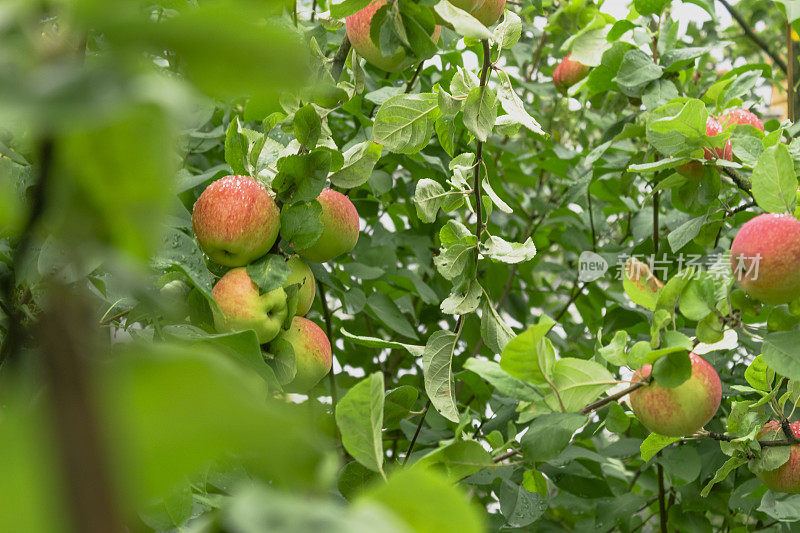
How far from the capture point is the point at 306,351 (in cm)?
61

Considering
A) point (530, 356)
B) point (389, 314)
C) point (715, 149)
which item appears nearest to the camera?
point (530, 356)

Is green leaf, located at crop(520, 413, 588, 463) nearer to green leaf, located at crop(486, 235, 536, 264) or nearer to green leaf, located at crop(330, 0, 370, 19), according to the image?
green leaf, located at crop(486, 235, 536, 264)

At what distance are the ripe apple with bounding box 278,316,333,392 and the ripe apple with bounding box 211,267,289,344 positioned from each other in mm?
30

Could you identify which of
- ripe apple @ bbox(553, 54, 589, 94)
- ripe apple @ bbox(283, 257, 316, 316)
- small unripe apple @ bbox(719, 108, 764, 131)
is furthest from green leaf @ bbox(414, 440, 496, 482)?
ripe apple @ bbox(553, 54, 589, 94)

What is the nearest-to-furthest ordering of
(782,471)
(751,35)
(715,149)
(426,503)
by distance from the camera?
(426,503)
(782,471)
(715,149)
(751,35)

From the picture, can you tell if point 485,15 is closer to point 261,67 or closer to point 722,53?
point 261,67

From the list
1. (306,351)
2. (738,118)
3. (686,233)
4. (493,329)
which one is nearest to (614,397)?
(493,329)

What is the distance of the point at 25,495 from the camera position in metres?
0.09

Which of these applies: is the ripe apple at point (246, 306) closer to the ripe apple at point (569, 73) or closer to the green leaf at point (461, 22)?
the green leaf at point (461, 22)

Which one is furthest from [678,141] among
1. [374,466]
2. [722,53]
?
[722,53]

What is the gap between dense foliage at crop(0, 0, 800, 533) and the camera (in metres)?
0.08

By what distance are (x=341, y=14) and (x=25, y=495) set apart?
0.39m

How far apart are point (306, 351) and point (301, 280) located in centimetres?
6

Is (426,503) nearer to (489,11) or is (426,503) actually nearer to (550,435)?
(550,435)
